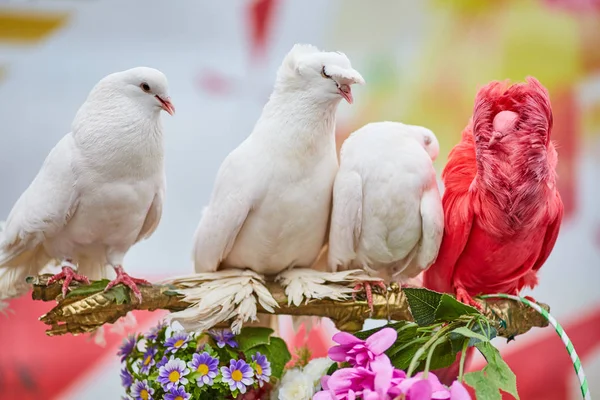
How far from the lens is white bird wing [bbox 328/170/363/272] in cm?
103

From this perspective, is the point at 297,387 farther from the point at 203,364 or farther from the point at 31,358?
the point at 31,358

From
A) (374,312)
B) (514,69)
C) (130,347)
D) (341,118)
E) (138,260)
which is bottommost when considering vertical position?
(138,260)

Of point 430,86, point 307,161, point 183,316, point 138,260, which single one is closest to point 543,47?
point 430,86

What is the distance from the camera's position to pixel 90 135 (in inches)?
39.3

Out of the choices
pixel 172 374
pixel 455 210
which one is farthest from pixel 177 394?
pixel 455 210

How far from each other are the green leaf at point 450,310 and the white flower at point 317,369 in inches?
7.7

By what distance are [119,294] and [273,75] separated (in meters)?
1.00

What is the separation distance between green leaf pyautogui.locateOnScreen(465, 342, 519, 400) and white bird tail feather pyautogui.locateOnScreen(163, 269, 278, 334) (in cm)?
33

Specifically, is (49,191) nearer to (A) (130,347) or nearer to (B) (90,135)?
(B) (90,135)

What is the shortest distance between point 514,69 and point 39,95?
4.14ft

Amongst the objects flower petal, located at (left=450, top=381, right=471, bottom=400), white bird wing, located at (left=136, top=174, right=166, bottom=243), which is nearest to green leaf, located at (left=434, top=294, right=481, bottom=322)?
flower petal, located at (left=450, top=381, right=471, bottom=400)

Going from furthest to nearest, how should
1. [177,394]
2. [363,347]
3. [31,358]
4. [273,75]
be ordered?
1. [273,75]
2. [31,358]
3. [177,394]
4. [363,347]

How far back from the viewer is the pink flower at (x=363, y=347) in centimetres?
81

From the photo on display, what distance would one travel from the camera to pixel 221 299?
99cm
